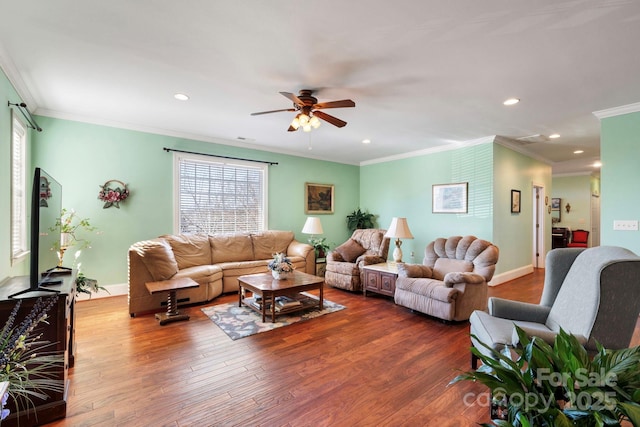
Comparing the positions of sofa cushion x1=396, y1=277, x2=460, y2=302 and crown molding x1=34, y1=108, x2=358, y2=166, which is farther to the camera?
crown molding x1=34, y1=108, x2=358, y2=166

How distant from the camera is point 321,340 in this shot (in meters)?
2.91

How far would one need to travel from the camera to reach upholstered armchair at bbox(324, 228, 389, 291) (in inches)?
185

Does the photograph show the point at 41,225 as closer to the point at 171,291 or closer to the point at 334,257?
the point at 171,291

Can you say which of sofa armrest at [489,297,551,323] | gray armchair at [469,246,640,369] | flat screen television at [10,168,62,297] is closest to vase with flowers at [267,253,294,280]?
flat screen television at [10,168,62,297]

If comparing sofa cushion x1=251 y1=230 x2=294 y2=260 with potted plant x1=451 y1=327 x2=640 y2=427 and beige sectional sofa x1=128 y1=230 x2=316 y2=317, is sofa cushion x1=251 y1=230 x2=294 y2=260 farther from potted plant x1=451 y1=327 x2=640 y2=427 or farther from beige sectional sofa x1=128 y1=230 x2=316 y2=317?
potted plant x1=451 y1=327 x2=640 y2=427

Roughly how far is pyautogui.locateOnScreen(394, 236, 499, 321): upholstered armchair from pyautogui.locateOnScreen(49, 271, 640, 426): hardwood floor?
220 millimetres

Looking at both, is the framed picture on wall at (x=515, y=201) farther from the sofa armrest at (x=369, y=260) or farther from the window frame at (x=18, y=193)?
the window frame at (x=18, y=193)

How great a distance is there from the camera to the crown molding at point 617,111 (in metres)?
3.42

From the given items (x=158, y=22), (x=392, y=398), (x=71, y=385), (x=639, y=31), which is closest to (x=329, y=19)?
(x=158, y=22)

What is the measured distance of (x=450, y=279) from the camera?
332 cm

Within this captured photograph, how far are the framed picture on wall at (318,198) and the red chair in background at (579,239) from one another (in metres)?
6.99

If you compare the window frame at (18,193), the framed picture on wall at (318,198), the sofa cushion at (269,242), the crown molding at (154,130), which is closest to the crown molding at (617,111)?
the framed picture on wall at (318,198)

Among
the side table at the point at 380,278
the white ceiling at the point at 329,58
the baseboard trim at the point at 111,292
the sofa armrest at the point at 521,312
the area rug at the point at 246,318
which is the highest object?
the white ceiling at the point at 329,58

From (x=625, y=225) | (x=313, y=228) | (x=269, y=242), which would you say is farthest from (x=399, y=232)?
(x=625, y=225)
